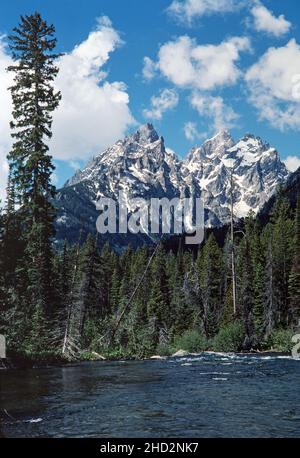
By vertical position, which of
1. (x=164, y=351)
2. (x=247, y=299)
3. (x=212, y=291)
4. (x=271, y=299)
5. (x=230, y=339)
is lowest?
(x=164, y=351)

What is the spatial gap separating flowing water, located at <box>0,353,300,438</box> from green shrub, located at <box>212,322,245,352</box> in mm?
16622

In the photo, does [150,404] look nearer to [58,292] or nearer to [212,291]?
[58,292]

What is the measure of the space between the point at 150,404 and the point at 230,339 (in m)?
28.2

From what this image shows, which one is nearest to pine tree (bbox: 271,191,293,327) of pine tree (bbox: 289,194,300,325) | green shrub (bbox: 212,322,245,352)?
pine tree (bbox: 289,194,300,325)

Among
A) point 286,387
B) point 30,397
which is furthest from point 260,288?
point 30,397

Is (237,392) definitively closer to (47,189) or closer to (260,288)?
(47,189)

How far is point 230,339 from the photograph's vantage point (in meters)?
42.4

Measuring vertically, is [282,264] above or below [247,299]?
above

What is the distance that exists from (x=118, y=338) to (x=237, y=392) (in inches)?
1170

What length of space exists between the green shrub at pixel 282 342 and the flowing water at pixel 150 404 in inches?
778

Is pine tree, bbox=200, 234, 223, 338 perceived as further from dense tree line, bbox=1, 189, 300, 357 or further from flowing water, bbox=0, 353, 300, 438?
flowing water, bbox=0, 353, 300, 438

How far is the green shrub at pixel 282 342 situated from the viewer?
44753 mm

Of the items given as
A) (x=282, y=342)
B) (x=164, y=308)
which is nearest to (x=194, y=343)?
(x=282, y=342)

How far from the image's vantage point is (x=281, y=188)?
154m
